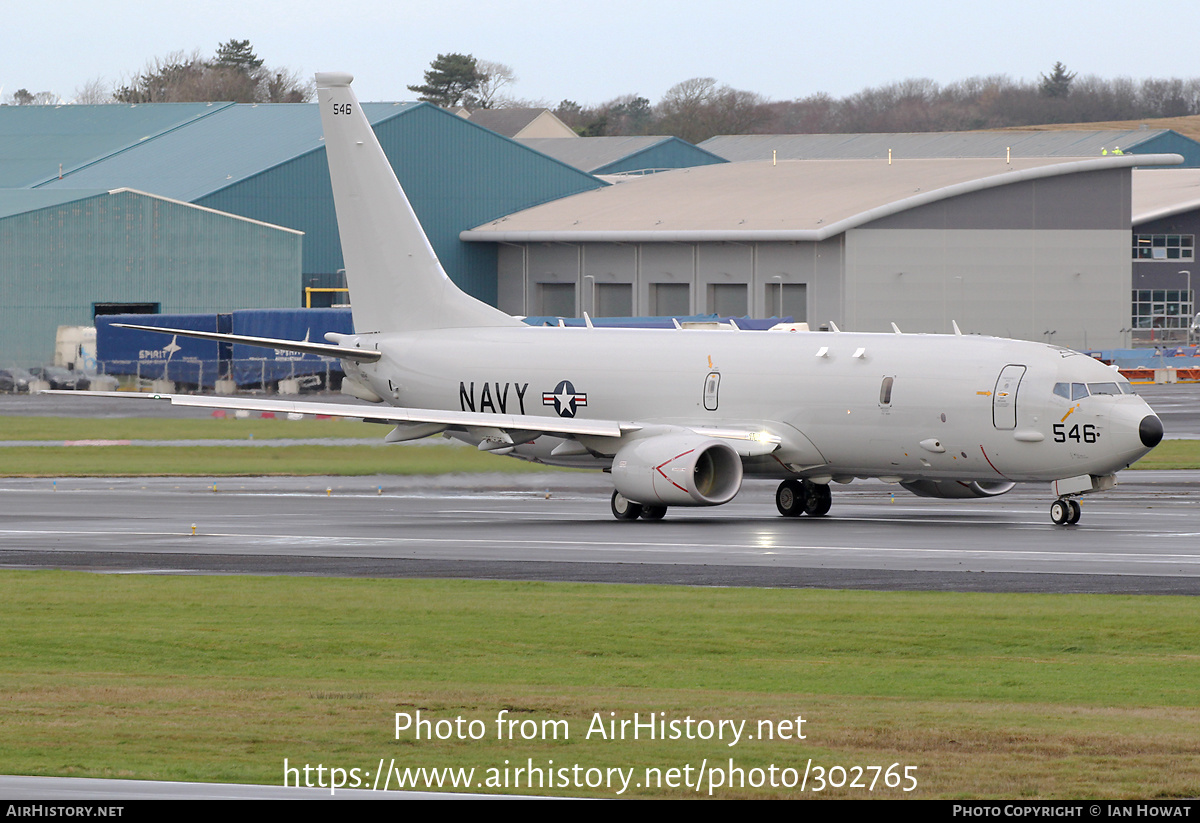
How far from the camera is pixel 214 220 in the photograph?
93.4 metres

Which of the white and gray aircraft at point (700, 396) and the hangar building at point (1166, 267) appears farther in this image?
the hangar building at point (1166, 267)

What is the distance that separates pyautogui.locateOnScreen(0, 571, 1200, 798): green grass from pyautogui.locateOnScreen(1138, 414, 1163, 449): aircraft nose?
10128mm

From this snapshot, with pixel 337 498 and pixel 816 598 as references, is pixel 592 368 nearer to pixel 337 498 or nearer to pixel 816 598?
pixel 337 498

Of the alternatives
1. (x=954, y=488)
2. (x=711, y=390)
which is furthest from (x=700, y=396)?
(x=954, y=488)

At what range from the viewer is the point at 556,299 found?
110000mm

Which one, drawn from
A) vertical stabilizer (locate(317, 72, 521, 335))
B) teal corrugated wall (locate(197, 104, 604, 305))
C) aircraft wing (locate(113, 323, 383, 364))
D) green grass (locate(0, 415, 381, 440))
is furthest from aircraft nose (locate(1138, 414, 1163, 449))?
teal corrugated wall (locate(197, 104, 604, 305))

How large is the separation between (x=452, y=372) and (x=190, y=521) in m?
7.35

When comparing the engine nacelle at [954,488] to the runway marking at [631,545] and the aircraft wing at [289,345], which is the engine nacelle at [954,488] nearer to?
the runway marking at [631,545]

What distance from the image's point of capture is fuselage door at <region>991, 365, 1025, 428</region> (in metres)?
33.8

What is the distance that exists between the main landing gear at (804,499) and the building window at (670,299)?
6678 centimetres

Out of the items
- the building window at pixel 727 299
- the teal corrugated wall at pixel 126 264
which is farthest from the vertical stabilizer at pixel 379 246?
the building window at pixel 727 299

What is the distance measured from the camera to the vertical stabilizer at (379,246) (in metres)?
42.5

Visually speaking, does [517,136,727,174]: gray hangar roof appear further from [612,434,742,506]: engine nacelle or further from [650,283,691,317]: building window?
[612,434,742,506]: engine nacelle
